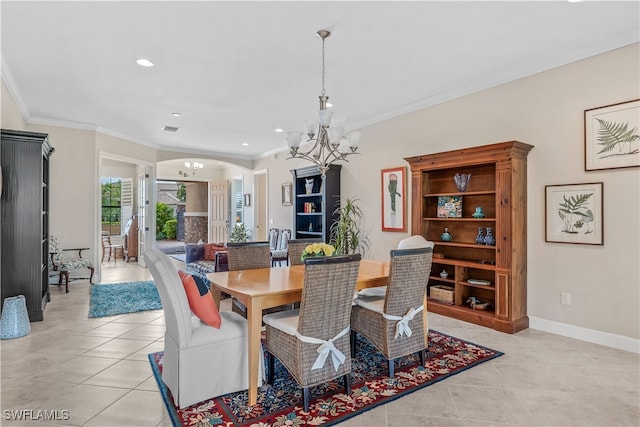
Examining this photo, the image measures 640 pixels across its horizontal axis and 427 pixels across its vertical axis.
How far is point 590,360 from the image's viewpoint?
287cm

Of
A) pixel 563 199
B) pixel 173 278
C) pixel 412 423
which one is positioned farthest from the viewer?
pixel 563 199

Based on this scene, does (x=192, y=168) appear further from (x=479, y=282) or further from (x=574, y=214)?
(x=574, y=214)

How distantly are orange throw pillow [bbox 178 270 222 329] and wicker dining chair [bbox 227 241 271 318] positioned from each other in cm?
106

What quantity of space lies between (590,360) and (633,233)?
3.68ft

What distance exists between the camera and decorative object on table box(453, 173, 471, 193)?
407 centimetres

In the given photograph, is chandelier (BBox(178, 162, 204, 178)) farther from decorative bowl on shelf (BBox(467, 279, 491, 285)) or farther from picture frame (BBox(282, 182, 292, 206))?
decorative bowl on shelf (BBox(467, 279, 491, 285))

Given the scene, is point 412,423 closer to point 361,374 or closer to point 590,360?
point 361,374

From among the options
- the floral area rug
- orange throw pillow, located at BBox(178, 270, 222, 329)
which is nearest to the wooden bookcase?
the floral area rug

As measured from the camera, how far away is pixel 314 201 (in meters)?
6.67

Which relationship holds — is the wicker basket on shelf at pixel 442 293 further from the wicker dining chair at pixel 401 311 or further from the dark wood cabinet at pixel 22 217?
the dark wood cabinet at pixel 22 217

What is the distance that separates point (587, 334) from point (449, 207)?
1.81 meters

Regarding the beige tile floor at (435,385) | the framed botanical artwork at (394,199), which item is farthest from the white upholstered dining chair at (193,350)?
the framed botanical artwork at (394,199)

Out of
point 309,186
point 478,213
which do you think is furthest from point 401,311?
point 309,186

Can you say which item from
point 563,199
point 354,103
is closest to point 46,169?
point 354,103
